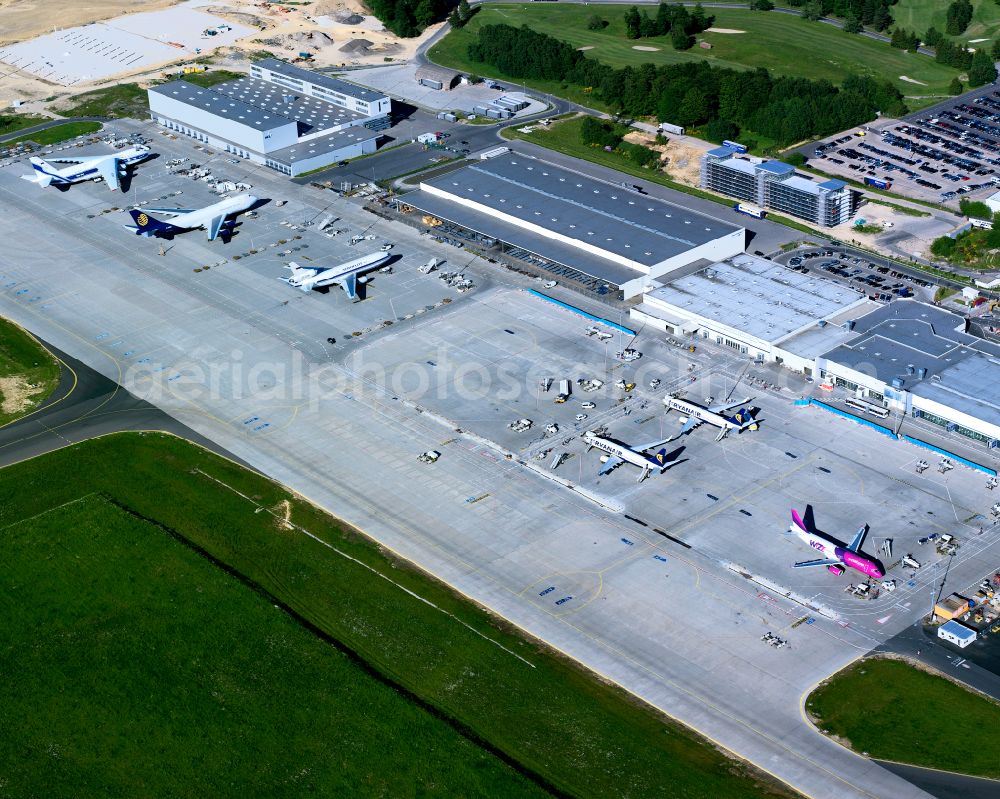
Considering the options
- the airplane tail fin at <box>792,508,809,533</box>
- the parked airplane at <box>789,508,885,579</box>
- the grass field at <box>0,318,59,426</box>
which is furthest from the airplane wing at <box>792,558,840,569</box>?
the grass field at <box>0,318,59,426</box>

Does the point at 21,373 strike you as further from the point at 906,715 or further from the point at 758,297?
the point at 906,715

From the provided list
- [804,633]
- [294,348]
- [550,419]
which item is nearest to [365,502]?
[550,419]

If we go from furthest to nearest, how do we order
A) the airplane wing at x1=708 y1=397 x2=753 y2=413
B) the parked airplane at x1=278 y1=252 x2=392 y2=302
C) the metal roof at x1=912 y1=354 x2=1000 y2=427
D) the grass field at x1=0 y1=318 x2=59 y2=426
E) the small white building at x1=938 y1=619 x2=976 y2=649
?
the parked airplane at x1=278 y1=252 x2=392 y2=302 → the grass field at x1=0 y1=318 x2=59 y2=426 → the airplane wing at x1=708 y1=397 x2=753 y2=413 → the metal roof at x1=912 y1=354 x2=1000 y2=427 → the small white building at x1=938 y1=619 x2=976 y2=649

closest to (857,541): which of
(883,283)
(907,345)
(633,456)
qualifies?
(633,456)

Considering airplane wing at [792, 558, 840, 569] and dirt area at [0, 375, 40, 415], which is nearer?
airplane wing at [792, 558, 840, 569]

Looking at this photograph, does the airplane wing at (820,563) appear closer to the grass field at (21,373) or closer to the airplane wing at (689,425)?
the airplane wing at (689,425)

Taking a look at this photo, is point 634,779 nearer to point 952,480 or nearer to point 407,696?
point 407,696

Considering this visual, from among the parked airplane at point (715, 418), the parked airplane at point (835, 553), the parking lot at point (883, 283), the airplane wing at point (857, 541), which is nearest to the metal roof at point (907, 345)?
the parking lot at point (883, 283)

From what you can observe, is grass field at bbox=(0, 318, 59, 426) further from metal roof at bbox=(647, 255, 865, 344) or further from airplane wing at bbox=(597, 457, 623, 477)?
metal roof at bbox=(647, 255, 865, 344)
